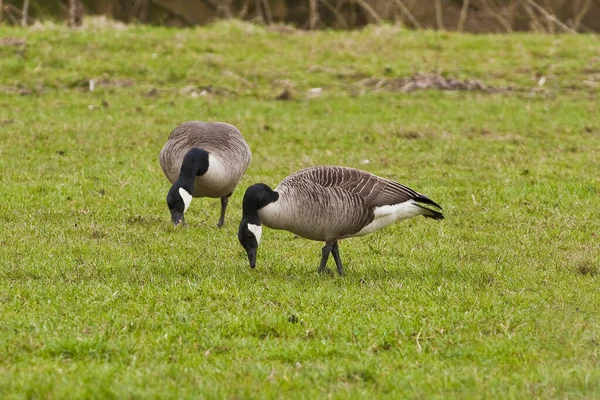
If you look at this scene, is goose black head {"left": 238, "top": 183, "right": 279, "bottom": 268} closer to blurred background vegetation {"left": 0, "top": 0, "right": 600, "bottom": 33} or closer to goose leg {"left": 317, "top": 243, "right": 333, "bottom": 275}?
goose leg {"left": 317, "top": 243, "right": 333, "bottom": 275}

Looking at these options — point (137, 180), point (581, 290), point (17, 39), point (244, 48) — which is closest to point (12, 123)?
point (137, 180)

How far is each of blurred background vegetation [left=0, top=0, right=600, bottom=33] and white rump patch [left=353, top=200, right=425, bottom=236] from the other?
779 inches

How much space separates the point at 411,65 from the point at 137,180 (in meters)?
10.3

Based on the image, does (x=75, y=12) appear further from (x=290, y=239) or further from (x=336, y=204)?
(x=336, y=204)

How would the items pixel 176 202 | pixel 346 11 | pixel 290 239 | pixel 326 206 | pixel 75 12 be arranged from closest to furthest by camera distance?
pixel 326 206, pixel 176 202, pixel 290 239, pixel 75 12, pixel 346 11

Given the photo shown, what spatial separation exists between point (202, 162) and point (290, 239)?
1.34 metres

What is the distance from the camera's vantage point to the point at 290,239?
9875mm

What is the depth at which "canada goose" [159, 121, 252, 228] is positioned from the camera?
8.95 metres

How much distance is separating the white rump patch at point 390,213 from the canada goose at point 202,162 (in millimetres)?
1828

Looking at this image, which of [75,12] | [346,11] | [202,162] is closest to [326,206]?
[202,162]

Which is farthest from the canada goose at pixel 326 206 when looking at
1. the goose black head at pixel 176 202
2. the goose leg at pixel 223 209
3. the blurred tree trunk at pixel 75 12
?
the blurred tree trunk at pixel 75 12

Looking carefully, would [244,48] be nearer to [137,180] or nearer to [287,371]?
[137,180]

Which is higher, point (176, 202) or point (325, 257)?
point (176, 202)

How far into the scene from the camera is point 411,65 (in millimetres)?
20938
